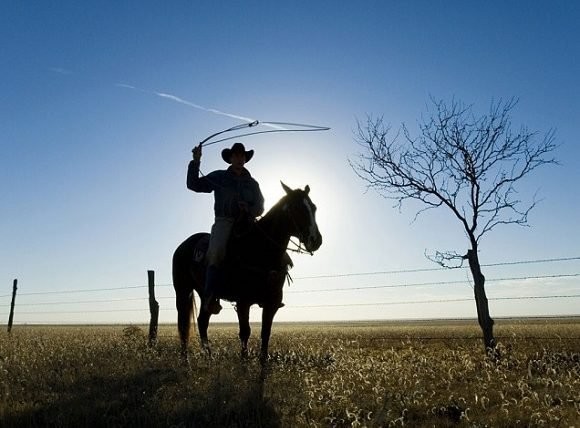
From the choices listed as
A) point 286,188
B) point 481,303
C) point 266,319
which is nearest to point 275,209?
point 286,188

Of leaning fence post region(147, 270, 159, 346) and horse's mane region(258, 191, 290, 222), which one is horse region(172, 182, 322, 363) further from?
leaning fence post region(147, 270, 159, 346)

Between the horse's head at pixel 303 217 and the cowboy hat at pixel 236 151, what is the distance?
1.27 m

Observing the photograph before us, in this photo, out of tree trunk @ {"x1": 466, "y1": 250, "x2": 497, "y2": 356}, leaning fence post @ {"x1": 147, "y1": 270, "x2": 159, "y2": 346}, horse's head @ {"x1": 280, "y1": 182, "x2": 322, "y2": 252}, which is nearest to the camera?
horse's head @ {"x1": 280, "y1": 182, "x2": 322, "y2": 252}

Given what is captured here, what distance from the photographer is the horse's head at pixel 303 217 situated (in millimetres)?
8375

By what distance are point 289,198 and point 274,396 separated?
3245mm

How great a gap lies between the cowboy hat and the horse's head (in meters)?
1.27

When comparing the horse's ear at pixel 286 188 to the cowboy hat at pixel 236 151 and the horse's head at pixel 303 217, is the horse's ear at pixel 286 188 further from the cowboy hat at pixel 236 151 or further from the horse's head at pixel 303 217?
the cowboy hat at pixel 236 151

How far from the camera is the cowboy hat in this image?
9555mm

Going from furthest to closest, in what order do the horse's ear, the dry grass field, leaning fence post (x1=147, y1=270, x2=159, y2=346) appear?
leaning fence post (x1=147, y1=270, x2=159, y2=346) < the horse's ear < the dry grass field

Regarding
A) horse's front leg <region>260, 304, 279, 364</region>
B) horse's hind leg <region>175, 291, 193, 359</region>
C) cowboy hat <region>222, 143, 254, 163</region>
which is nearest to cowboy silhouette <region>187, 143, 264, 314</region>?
cowboy hat <region>222, 143, 254, 163</region>

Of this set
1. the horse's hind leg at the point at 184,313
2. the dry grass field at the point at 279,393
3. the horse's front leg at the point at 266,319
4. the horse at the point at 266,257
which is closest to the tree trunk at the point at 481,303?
the dry grass field at the point at 279,393

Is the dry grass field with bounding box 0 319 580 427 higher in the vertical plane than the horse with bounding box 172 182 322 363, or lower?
lower

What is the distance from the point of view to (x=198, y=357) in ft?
29.8

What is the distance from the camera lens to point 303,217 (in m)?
8.46
